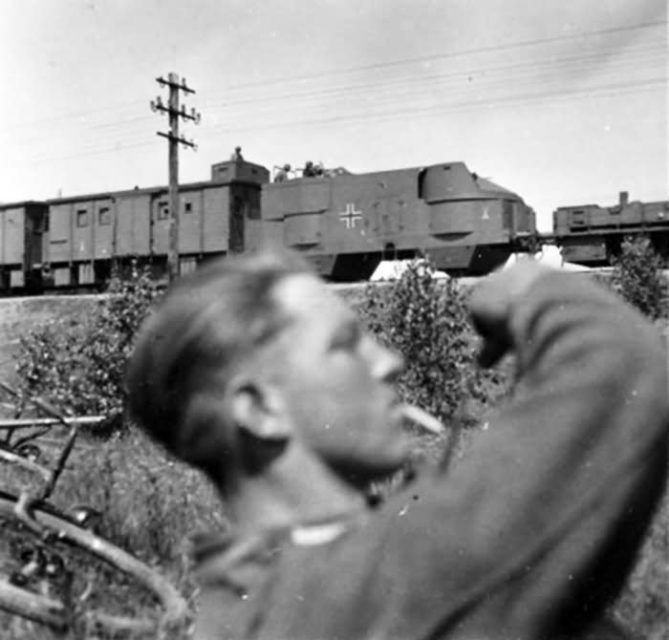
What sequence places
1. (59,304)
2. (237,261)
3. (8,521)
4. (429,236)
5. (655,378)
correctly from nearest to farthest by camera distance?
(655,378)
(237,261)
(8,521)
(59,304)
(429,236)

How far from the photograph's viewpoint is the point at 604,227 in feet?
46.7

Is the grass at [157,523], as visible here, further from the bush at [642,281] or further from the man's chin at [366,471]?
the bush at [642,281]

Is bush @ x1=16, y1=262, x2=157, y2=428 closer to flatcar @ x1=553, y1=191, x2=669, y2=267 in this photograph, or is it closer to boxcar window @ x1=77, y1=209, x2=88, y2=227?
flatcar @ x1=553, y1=191, x2=669, y2=267

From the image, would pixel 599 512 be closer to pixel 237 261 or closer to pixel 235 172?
pixel 237 261

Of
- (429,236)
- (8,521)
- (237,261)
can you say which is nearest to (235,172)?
(429,236)

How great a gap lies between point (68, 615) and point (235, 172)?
12599 mm

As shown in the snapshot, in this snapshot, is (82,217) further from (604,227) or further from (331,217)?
(604,227)

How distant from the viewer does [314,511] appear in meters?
0.71

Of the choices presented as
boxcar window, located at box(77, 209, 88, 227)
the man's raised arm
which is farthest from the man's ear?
boxcar window, located at box(77, 209, 88, 227)

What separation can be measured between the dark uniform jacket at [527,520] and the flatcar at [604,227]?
43.5 feet

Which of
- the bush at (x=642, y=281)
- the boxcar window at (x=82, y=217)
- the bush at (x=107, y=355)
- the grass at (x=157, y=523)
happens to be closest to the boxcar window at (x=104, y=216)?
the boxcar window at (x=82, y=217)

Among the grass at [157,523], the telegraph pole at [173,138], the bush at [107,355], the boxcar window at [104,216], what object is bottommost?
the grass at [157,523]

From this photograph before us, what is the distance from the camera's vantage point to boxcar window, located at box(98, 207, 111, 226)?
19.0m

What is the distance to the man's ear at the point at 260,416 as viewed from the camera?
0.69 m
